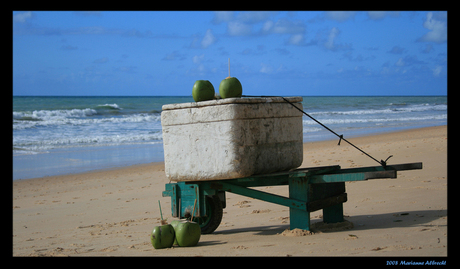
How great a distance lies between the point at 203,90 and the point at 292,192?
1471mm

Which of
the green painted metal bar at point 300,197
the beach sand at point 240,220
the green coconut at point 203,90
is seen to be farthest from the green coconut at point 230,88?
the beach sand at point 240,220

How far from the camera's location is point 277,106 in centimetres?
484

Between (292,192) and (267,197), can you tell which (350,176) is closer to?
(292,192)

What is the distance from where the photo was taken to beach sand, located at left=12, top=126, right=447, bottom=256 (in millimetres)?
3879

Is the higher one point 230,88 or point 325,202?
point 230,88

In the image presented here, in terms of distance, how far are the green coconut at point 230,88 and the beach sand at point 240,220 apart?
155 centimetres

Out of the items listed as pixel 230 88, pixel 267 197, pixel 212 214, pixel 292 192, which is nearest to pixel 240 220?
pixel 212 214

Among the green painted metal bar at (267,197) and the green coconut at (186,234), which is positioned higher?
the green painted metal bar at (267,197)

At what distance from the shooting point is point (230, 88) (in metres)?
4.79

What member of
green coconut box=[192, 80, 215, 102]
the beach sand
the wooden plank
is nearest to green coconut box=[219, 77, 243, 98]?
green coconut box=[192, 80, 215, 102]

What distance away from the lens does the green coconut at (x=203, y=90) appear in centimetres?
481

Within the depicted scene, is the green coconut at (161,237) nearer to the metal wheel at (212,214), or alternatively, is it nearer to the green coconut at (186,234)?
the green coconut at (186,234)

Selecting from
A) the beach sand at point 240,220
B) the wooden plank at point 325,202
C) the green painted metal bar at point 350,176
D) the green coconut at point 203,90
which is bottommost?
the beach sand at point 240,220

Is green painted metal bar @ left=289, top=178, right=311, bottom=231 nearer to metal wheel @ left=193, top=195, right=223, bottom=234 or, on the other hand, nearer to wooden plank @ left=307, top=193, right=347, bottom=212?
wooden plank @ left=307, top=193, right=347, bottom=212
